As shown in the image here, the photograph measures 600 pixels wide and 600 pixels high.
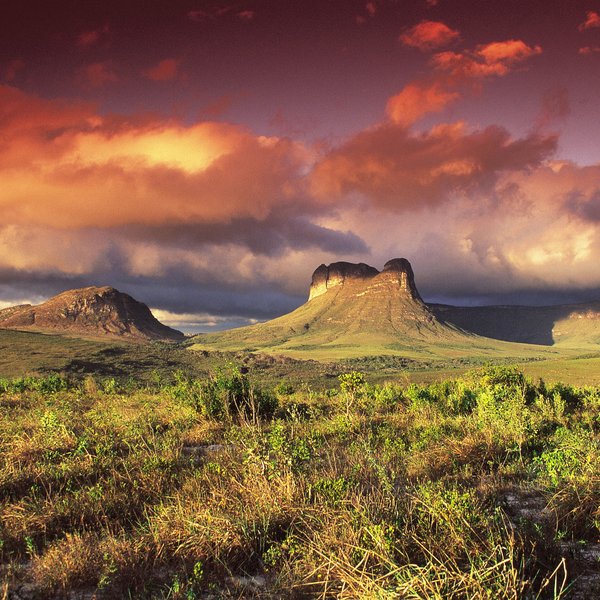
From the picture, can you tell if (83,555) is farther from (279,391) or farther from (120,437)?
(279,391)

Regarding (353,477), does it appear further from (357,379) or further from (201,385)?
(357,379)

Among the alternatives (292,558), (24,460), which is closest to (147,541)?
(292,558)

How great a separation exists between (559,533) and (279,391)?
14656mm

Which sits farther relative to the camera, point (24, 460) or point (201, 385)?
point (201, 385)

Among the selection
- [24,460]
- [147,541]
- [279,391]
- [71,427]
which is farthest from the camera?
[279,391]

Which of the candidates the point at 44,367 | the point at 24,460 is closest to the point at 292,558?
the point at 24,460

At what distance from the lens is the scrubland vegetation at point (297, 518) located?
3479mm

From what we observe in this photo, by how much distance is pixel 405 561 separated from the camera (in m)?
3.62

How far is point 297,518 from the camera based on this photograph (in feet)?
14.5

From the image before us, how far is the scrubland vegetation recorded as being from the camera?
3479mm

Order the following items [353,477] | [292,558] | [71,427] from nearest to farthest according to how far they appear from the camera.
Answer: [292,558], [353,477], [71,427]

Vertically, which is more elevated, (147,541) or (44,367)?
(147,541)

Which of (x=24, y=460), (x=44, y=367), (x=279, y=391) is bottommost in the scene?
(x=44, y=367)

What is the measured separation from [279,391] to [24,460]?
12139mm
